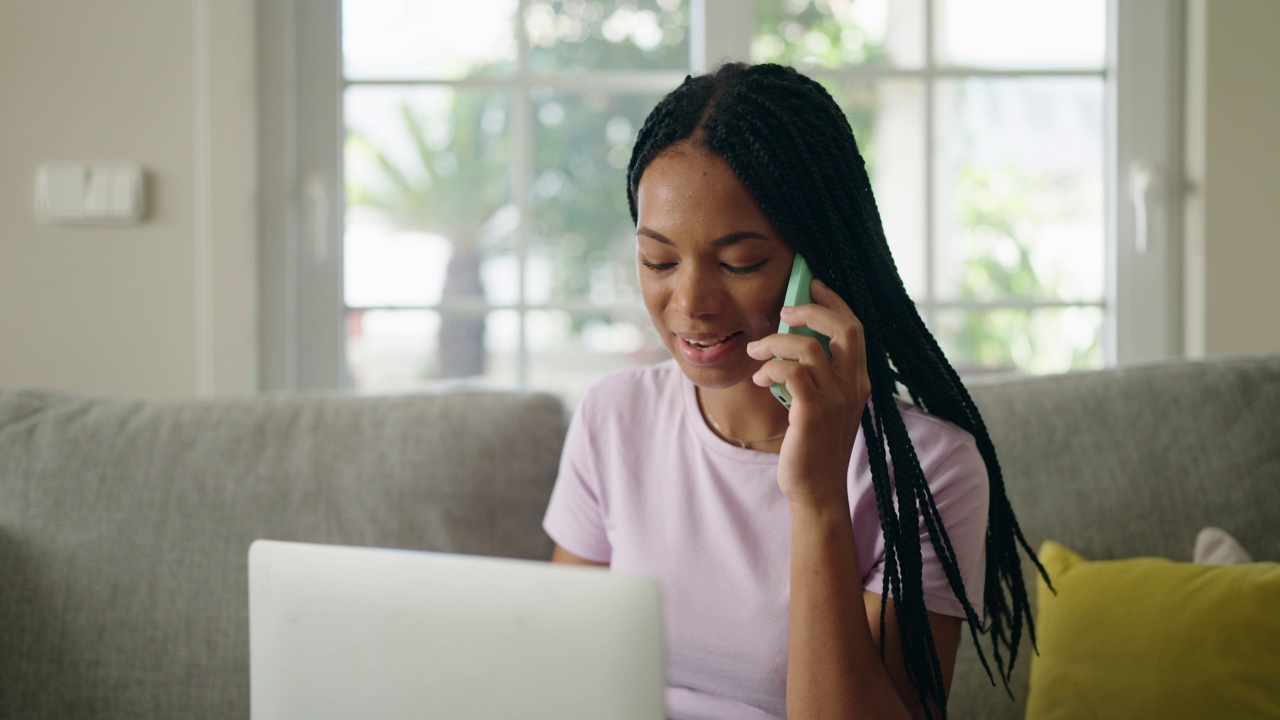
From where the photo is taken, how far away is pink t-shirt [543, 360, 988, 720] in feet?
3.51

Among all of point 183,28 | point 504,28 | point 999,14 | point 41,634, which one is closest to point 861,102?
point 999,14

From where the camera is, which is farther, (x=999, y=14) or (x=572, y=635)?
→ (x=999, y=14)

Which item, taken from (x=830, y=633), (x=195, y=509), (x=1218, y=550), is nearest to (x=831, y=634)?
(x=830, y=633)

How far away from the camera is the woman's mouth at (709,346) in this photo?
1.06 metres

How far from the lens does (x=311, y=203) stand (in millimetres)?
2053

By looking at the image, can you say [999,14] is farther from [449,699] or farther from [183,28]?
[449,699]

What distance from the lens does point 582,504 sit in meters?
1.30

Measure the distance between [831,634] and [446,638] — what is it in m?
0.42

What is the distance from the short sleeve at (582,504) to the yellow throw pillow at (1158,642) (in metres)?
0.56

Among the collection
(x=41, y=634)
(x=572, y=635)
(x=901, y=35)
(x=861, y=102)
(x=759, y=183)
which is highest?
(x=901, y=35)

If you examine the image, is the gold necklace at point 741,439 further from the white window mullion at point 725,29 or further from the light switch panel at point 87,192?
the light switch panel at point 87,192

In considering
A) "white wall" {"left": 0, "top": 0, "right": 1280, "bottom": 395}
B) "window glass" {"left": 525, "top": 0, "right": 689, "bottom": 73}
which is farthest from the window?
"white wall" {"left": 0, "top": 0, "right": 1280, "bottom": 395}

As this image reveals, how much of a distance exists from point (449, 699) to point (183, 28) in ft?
5.49

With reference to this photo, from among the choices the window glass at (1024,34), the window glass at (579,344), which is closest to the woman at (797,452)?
the window glass at (579,344)
